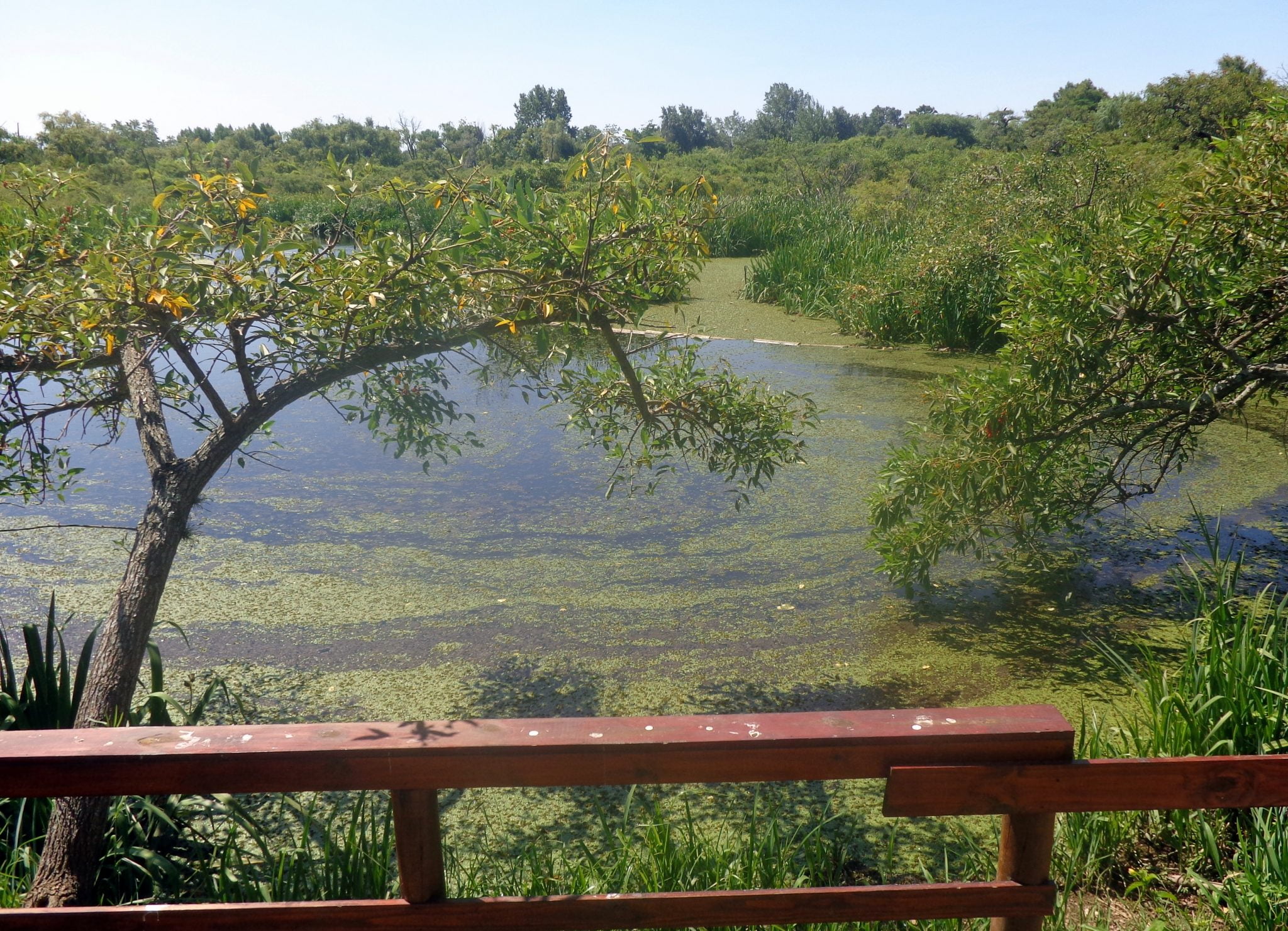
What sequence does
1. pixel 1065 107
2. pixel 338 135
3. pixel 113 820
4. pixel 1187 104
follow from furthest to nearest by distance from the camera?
pixel 1065 107
pixel 338 135
pixel 1187 104
pixel 113 820

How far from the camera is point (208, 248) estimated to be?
2.14 m

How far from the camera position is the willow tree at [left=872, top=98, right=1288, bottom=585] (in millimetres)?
3148

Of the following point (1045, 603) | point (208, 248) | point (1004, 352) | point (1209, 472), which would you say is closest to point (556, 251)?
point (208, 248)

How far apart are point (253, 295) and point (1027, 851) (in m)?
1.87

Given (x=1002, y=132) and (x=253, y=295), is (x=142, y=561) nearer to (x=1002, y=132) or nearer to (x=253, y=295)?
(x=253, y=295)

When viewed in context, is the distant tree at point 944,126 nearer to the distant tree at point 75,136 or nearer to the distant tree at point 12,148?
the distant tree at point 75,136

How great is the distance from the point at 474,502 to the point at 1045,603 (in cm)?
282

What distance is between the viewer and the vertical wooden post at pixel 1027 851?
1.10 metres

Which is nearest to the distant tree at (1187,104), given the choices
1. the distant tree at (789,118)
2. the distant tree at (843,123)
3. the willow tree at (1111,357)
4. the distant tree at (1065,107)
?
the distant tree at (1065,107)

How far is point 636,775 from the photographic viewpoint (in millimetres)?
1011

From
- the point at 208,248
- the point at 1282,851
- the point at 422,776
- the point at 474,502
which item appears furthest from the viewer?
the point at 474,502

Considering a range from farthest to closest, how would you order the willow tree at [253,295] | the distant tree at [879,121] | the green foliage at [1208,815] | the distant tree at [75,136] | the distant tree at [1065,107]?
the distant tree at [879,121], the distant tree at [1065,107], the distant tree at [75,136], the willow tree at [253,295], the green foliage at [1208,815]

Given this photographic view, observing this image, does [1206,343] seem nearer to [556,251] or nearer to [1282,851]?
[1282,851]

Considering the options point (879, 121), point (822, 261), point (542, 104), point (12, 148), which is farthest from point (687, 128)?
point (12, 148)
